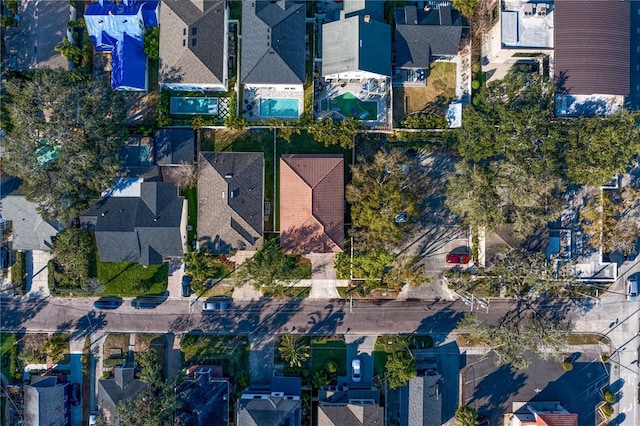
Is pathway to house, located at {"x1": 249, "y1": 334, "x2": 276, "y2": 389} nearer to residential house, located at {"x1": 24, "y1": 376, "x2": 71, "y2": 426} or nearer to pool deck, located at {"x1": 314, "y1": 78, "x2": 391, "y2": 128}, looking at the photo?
residential house, located at {"x1": 24, "y1": 376, "x2": 71, "y2": 426}

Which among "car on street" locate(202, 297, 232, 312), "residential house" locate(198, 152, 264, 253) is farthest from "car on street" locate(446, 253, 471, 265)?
"car on street" locate(202, 297, 232, 312)

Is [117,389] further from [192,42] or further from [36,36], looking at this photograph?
[36,36]

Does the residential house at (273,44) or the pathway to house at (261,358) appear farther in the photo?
the pathway to house at (261,358)

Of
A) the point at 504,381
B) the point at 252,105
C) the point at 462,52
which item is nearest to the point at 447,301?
the point at 504,381

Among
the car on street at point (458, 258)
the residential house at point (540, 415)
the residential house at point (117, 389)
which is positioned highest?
the car on street at point (458, 258)

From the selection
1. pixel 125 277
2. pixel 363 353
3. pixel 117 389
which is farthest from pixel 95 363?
pixel 363 353

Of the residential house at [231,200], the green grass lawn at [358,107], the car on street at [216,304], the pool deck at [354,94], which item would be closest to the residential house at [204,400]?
the car on street at [216,304]

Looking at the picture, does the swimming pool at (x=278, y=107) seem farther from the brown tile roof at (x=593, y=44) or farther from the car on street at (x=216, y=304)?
the brown tile roof at (x=593, y=44)

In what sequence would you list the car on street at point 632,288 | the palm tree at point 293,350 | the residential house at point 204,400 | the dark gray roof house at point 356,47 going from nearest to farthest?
1. the dark gray roof house at point 356,47
2. the residential house at point 204,400
3. the palm tree at point 293,350
4. the car on street at point 632,288
